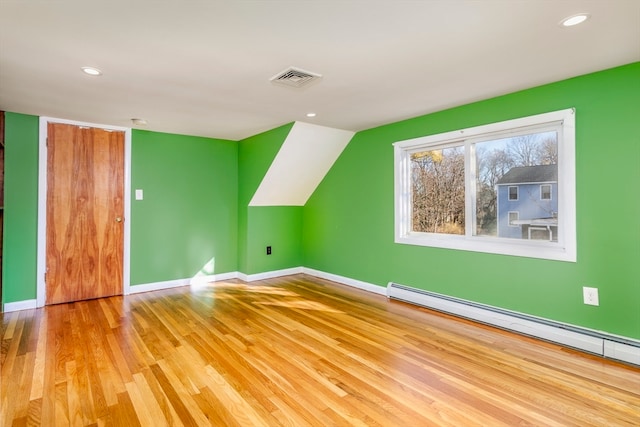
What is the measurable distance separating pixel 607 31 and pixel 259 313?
11.4 ft

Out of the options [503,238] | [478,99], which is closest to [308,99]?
[478,99]

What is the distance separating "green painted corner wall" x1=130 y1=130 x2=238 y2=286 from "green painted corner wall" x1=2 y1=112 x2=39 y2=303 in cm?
96

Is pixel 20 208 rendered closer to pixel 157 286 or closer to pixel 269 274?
pixel 157 286

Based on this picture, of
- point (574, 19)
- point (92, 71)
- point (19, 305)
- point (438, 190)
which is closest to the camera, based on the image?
point (574, 19)

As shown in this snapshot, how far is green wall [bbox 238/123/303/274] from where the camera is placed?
4.61 meters

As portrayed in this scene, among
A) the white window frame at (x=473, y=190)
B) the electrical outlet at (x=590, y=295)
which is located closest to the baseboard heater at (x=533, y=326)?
the electrical outlet at (x=590, y=295)

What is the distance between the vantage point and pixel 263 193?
474cm

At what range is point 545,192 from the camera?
2.85 meters

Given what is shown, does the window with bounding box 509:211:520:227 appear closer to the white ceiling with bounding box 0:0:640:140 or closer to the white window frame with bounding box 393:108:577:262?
the white window frame with bounding box 393:108:577:262

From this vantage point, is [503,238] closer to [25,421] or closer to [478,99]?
[478,99]

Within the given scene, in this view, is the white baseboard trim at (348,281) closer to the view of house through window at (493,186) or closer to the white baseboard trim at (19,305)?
the view of house through window at (493,186)

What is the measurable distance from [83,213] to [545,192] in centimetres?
487

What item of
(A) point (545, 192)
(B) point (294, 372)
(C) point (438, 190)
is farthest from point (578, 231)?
(B) point (294, 372)

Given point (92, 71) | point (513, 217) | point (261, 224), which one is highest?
point (92, 71)
